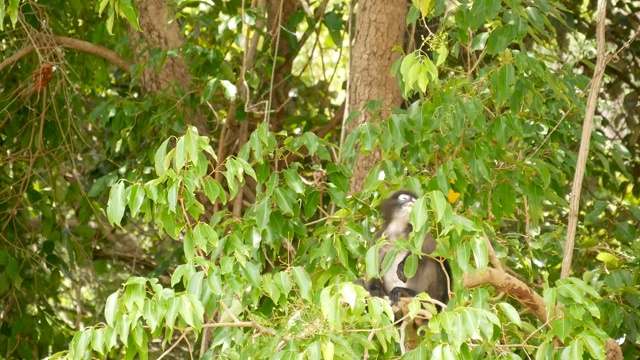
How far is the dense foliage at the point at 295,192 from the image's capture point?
301 centimetres

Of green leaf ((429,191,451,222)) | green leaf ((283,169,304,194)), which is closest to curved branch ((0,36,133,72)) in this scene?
green leaf ((283,169,304,194))

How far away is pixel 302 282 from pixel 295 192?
0.63 m

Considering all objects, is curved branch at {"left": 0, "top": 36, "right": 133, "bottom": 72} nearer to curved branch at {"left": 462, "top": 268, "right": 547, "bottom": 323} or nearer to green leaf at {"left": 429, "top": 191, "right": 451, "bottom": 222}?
curved branch at {"left": 462, "top": 268, "right": 547, "bottom": 323}

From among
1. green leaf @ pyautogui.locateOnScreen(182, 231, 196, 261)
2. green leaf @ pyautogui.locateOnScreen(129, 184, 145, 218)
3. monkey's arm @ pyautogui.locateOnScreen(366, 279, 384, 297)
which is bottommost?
monkey's arm @ pyautogui.locateOnScreen(366, 279, 384, 297)

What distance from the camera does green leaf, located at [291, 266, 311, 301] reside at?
10.1 feet

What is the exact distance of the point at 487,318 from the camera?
2.85 metres

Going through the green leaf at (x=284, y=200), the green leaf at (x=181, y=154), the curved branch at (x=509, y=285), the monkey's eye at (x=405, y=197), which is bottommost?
the curved branch at (x=509, y=285)

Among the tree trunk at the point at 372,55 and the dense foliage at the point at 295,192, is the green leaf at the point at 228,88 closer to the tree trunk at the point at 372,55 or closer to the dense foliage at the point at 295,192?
the dense foliage at the point at 295,192

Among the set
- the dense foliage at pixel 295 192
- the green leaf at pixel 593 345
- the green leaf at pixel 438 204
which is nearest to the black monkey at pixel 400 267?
the dense foliage at pixel 295 192

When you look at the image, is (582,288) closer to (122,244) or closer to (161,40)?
(161,40)

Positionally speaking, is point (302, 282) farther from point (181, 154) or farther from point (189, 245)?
point (181, 154)

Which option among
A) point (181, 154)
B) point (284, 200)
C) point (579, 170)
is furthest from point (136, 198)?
point (579, 170)

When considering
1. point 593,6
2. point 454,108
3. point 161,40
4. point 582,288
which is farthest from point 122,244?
point 582,288

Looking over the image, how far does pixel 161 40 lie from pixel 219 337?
2562 millimetres
